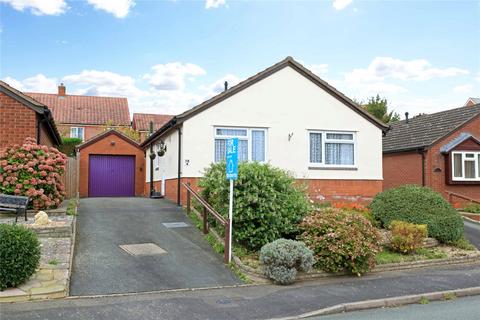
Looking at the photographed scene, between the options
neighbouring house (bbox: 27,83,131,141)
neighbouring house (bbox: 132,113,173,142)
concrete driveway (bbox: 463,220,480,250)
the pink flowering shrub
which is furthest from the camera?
neighbouring house (bbox: 27,83,131,141)

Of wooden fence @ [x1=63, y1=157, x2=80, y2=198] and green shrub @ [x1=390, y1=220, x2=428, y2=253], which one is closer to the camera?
green shrub @ [x1=390, y1=220, x2=428, y2=253]

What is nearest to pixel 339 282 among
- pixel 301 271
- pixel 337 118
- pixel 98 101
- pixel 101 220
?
pixel 301 271

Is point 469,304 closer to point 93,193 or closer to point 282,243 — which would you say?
point 282,243

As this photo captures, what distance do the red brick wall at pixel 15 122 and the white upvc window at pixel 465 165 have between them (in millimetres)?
16766

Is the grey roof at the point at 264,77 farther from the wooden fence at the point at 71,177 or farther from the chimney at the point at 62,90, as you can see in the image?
the chimney at the point at 62,90

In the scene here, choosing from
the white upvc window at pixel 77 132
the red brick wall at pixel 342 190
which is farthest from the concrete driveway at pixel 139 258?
the white upvc window at pixel 77 132

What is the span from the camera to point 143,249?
10.8 meters

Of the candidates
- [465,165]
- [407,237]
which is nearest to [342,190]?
[407,237]

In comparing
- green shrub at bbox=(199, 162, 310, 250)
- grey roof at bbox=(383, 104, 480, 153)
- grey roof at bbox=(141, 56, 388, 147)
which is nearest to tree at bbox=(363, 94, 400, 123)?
grey roof at bbox=(383, 104, 480, 153)

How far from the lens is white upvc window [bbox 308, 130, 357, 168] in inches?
677

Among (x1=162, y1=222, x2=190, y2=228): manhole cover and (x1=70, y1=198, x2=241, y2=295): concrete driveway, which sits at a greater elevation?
(x1=162, y1=222, x2=190, y2=228): manhole cover

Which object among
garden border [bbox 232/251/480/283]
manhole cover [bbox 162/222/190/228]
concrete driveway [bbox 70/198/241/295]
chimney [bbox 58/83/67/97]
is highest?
chimney [bbox 58/83/67/97]

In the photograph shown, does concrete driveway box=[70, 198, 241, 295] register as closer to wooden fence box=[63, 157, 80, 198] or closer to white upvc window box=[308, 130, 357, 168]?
wooden fence box=[63, 157, 80, 198]

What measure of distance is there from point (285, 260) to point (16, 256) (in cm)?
488
